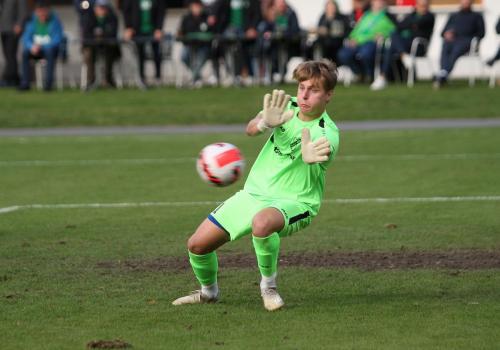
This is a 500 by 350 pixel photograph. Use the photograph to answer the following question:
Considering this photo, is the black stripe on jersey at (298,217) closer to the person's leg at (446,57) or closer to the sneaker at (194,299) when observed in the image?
the sneaker at (194,299)

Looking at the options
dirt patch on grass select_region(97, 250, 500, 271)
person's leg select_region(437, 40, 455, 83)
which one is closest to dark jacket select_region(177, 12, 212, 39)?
person's leg select_region(437, 40, 455, 83)

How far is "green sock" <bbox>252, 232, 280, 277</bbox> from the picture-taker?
7316mm

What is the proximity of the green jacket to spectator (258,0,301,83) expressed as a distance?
1.56 meters

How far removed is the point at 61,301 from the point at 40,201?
18.6ft

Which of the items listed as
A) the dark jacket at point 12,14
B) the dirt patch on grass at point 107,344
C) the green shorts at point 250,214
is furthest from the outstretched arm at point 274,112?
the dark jacket at point 12,14

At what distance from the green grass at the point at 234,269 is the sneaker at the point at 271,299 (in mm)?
68

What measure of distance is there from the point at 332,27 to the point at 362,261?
18.8m

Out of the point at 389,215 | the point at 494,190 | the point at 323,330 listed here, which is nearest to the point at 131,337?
the point at 323,330

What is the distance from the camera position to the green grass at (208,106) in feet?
77.6

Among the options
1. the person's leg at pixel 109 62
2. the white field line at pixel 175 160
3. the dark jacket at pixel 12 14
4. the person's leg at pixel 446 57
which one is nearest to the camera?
the white field line at pixel 175 160

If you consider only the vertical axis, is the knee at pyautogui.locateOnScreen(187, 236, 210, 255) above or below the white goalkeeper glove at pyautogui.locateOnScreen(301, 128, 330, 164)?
below

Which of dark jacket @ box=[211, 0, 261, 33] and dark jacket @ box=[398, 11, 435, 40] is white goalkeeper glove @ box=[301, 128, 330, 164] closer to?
dark jacket @ box=[398, 11, 435, 40]

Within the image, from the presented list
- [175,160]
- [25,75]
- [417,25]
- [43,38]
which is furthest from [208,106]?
[175,160]

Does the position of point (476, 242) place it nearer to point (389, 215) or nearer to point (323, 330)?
point (389, 215)
